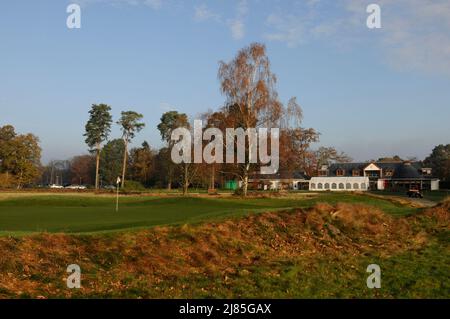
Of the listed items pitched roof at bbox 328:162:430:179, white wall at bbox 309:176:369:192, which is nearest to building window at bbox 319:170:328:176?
pitched roof at bbox 328:162:430:179

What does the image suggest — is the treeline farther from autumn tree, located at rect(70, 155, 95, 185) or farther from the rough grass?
the rough grass

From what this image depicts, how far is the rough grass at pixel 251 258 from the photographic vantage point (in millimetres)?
10172

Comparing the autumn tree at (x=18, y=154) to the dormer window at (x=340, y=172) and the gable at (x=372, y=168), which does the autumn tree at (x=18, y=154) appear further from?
the gable at (x=372, y=168)

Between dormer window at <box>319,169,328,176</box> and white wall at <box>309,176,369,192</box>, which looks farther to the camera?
dormer window at <box>319,169,328,176</box>

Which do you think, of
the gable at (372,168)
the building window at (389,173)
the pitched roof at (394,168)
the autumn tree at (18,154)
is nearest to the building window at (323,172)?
the pitched roof at (394,168)

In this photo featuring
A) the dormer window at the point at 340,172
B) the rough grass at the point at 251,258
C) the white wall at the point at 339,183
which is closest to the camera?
the rough grass at the point at 251,258

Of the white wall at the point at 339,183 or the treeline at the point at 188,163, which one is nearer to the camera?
the treeline at the point at 188,163

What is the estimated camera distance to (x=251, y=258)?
14.1 m

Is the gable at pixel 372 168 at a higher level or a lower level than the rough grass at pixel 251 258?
higher

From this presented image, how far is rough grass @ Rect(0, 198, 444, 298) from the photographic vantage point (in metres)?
10.2

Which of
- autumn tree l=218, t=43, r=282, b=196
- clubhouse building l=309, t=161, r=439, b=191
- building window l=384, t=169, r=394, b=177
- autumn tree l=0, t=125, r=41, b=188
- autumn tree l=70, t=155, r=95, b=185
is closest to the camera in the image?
autumn tree l=218, t=43, r=282, b=196

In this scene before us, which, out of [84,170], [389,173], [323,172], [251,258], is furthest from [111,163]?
[251,258]

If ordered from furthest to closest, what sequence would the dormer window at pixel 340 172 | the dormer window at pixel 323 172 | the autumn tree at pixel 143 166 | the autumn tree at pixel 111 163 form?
the autumn tree at pixel 111 163 < the dormer window at pixel 323 172 < the dormer window at pixel 340 172 < the autumn tree at pixel 143 166
